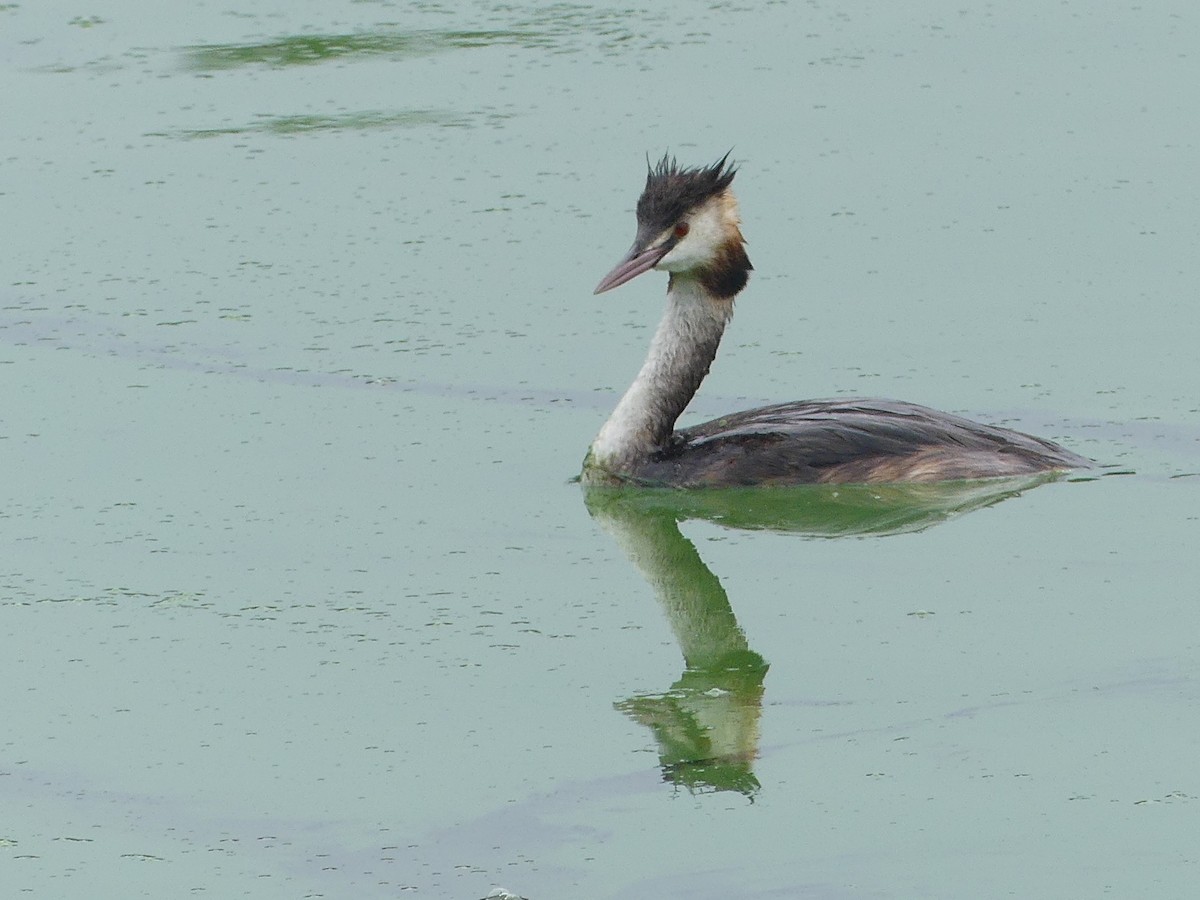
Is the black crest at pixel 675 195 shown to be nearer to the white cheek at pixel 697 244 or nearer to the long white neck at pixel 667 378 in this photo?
the white cheek at pixel 697 244

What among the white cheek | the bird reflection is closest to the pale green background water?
the bird reflection

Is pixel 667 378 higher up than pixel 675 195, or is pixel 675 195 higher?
pixel 675 195

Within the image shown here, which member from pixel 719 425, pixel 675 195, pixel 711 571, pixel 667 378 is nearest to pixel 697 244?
pixel 675 195

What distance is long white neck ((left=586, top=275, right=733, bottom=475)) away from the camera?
302 inches

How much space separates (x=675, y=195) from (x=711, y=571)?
54.5 inches

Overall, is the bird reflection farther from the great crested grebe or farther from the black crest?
the black crest

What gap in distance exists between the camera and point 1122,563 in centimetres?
677

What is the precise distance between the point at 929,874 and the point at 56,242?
6.01m

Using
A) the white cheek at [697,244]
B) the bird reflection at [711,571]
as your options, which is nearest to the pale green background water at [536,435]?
the bird reflection at [711,571]

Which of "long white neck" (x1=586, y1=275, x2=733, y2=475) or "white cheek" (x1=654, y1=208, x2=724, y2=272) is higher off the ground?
"white cheek" (x1=654, y1=208, x2=724, y2=272)

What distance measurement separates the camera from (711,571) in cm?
696

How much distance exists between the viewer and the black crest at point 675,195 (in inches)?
302

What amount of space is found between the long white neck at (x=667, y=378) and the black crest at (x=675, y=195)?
28 centimetres

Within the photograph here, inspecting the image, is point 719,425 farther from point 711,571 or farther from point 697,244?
point 711,571
